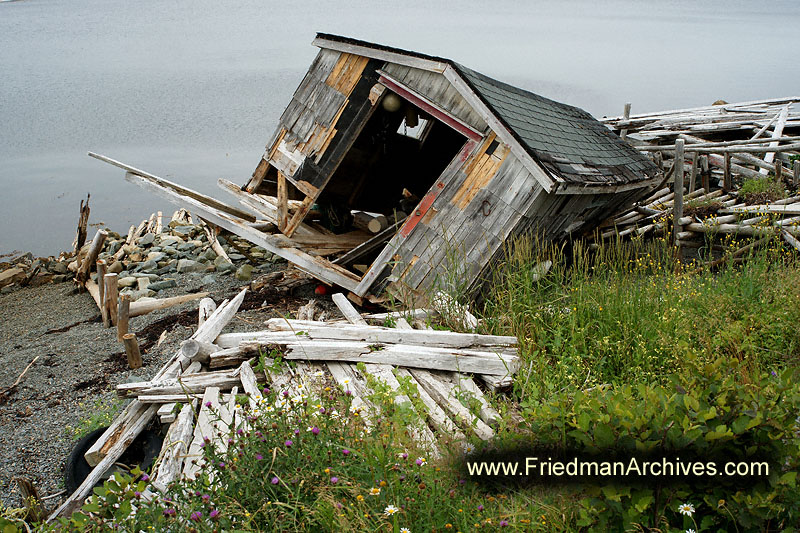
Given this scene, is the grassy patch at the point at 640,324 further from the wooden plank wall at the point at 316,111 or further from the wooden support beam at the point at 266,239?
the wooden plank wall at the point at 316,111

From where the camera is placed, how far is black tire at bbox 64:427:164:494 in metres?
5.63

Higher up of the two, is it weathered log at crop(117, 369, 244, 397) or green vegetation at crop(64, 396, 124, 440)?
weathered log at crop(117, 369, 244, 397)

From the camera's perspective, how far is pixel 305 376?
541 cm

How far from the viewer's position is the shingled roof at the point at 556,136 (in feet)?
25.0

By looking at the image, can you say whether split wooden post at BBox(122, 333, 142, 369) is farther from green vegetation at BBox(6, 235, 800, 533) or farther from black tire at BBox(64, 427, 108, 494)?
green vegetation at BBox(6, 235, 800, 533)

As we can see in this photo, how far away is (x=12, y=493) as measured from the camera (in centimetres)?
597

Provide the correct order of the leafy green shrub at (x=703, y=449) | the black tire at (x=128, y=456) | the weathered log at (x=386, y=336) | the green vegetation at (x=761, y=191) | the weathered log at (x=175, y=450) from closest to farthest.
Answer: the leafy green shrub at (x=703, y=449), the weathered log at (x=175, y=450), the black tire at (x=128, y=456), the weathered log at (x=386, y=336), the green vegetation at (x=761, y=191)

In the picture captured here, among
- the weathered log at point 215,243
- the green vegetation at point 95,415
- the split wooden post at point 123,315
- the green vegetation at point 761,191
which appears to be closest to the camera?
the green vegetation at point 95,415

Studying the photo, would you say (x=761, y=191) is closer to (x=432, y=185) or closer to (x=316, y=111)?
(x=432, y=185)

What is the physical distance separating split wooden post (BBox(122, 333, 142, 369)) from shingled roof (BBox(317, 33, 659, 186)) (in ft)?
→ 15.7

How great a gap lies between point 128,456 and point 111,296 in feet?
16.7

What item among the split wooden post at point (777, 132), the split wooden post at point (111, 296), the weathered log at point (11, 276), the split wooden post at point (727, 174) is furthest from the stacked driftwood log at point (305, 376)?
the split wooden post at point (777, 132)

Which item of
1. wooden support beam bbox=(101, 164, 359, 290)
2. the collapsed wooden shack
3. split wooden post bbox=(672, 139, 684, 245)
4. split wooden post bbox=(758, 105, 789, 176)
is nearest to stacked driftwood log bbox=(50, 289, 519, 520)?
the collapsed wooden shack

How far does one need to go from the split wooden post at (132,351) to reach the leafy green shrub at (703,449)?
6.24m
